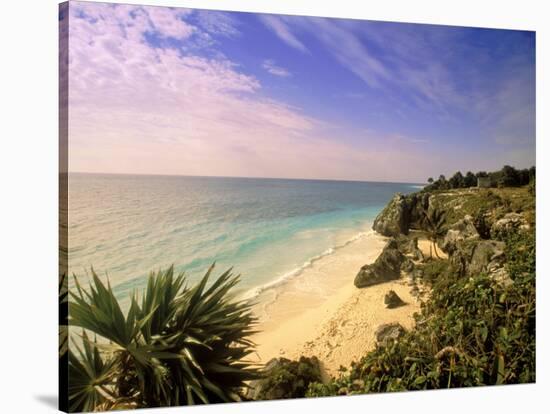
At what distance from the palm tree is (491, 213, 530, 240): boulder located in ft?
1.85

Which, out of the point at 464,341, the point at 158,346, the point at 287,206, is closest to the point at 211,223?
the point at 287,206

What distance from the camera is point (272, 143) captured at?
6.31 metres

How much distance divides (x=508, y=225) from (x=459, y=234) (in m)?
0.56

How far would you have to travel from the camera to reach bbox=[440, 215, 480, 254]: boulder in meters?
6.82

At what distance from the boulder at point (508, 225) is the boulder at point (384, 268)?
43.0 inches

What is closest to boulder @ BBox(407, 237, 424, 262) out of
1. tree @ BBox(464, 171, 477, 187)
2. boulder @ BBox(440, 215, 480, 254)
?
boulder @ BBox(440, 215, 480, 254)

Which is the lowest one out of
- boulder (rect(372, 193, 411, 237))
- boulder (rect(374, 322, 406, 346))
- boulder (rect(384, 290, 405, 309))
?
boulder (rect(374, 322, 406, 346))

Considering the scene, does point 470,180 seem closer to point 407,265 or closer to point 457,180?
point 457,180

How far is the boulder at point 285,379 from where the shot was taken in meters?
5.98

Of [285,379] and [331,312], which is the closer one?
[285,379]

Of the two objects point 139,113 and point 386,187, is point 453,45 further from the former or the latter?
point 139,113

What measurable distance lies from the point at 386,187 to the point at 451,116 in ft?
3.38

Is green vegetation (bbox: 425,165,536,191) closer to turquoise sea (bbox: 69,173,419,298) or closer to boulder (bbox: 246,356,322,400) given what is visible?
turquoise sea (bbox: 69,173,419,298)

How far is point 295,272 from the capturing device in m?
6.22
